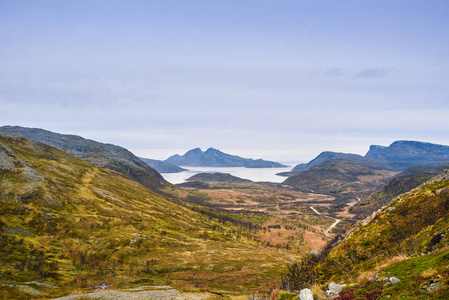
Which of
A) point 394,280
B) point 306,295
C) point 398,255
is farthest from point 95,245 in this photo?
point 394,280

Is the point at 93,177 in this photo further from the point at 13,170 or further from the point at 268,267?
the point at 268,267

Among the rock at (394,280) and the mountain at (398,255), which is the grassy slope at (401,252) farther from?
the rock at (394,280)

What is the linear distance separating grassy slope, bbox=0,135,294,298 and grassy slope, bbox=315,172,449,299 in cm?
3167

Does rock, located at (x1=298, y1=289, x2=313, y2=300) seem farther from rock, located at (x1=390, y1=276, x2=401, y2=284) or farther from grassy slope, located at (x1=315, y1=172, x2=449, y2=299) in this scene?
rock, located at (x1=390, y1=276, x2=401, y2=284)

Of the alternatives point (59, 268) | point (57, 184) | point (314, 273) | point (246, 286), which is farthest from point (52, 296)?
point (57, 184)

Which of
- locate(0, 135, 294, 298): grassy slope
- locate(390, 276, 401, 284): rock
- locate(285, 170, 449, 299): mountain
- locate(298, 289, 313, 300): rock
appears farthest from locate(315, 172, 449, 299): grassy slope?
locate(0, 135, 294, 298): grassy slope

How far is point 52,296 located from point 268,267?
60.3 meters

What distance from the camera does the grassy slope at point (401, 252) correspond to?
1283cm

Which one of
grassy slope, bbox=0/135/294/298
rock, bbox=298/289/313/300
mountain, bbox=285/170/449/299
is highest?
mountain, bbox=285/170/449/299

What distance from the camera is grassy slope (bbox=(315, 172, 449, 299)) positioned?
1283cm

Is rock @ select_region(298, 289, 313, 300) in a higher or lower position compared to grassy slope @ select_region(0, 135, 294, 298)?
higher

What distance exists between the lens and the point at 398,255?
65.7 ft

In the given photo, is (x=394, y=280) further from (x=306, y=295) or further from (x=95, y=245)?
(x=95, y=245)

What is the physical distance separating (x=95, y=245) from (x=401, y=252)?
9415 cm
